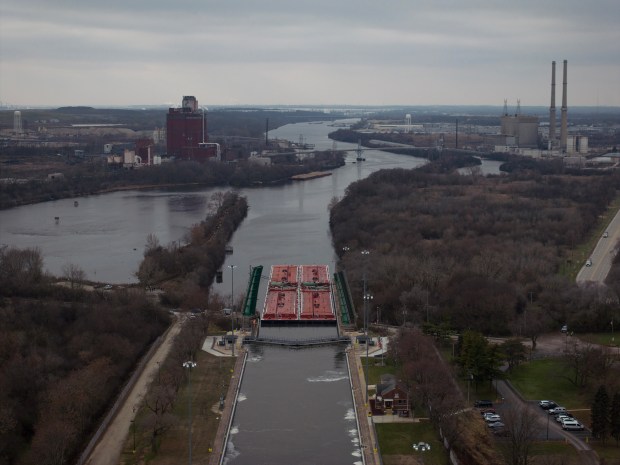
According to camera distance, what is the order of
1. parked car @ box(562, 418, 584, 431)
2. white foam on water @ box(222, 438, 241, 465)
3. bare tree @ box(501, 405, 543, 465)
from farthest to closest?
parked car @ box(562, 418, 584, 431) → white foam on water @ box(222, 438, 241, 465) → bare tree @ box(501, 405, 543, 465)

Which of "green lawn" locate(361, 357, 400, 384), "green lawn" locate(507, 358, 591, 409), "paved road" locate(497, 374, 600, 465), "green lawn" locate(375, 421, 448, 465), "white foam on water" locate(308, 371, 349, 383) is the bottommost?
"green lawn" locate(375, 421, 448, 465)

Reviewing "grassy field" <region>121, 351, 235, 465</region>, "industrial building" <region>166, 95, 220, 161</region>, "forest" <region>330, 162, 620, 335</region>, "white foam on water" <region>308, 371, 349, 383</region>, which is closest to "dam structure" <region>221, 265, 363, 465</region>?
"white foam on water" <region>308, 371, 349, 383</region>

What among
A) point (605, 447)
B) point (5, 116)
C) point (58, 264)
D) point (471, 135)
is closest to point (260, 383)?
point (605, 447)

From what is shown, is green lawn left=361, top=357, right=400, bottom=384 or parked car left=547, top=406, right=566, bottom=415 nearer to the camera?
parked car left=547, top=406, right=566, bottom=415

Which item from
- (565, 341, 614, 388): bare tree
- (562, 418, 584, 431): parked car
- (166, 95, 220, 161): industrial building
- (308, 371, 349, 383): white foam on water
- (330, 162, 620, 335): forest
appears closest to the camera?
(562, 418, 584, 431): parked car

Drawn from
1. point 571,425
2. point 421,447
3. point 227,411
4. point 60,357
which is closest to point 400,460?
point 421,447

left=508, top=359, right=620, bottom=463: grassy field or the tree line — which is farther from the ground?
the tree line

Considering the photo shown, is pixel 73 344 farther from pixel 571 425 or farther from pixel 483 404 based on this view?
pixel 571 425

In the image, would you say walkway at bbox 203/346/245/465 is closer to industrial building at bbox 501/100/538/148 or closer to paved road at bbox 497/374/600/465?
paved road at bbox 497/374/600/465
